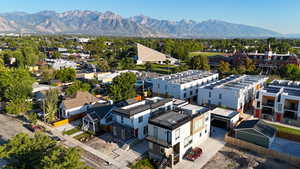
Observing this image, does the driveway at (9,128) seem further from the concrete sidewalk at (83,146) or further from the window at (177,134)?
the window at (177,134)

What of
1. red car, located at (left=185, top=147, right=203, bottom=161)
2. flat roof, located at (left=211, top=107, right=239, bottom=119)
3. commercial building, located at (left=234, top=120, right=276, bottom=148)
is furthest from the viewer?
flat roof, located at (left=211, top=107, right=239, bottom=119)

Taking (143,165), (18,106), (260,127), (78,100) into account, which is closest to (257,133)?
(260,127)

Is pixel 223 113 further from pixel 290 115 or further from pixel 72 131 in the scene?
pixel 72 131

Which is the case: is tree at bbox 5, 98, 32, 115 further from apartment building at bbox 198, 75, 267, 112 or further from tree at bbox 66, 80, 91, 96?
apartment building at bbox 198, 75, 267, 112

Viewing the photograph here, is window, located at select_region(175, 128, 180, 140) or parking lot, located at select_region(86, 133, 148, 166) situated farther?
parking lot, located at select_region(86, 133, 148, 166)

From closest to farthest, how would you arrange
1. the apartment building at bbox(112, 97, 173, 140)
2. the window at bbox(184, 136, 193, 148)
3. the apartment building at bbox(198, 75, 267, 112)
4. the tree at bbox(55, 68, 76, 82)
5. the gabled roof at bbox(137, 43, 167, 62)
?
the window at bbox(184, 136, 193, 148) → the apartment building at bbox(112, 97, 173, 140) → the apartment building at bbox(198, 75, 267, 112) → the tree at bbox(55, 68, 76, 82) → the gabled roof at bbox(137, 43, 167, 62)

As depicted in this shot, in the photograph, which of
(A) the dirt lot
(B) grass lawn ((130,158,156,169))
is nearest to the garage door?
(A) the dirt lot

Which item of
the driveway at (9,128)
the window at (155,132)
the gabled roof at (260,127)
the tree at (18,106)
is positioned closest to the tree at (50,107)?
the driveway at (9,128)

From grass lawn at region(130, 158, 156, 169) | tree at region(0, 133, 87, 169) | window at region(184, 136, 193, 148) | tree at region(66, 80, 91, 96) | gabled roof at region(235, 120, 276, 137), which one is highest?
tree at region(66, 80, 91, 96)
